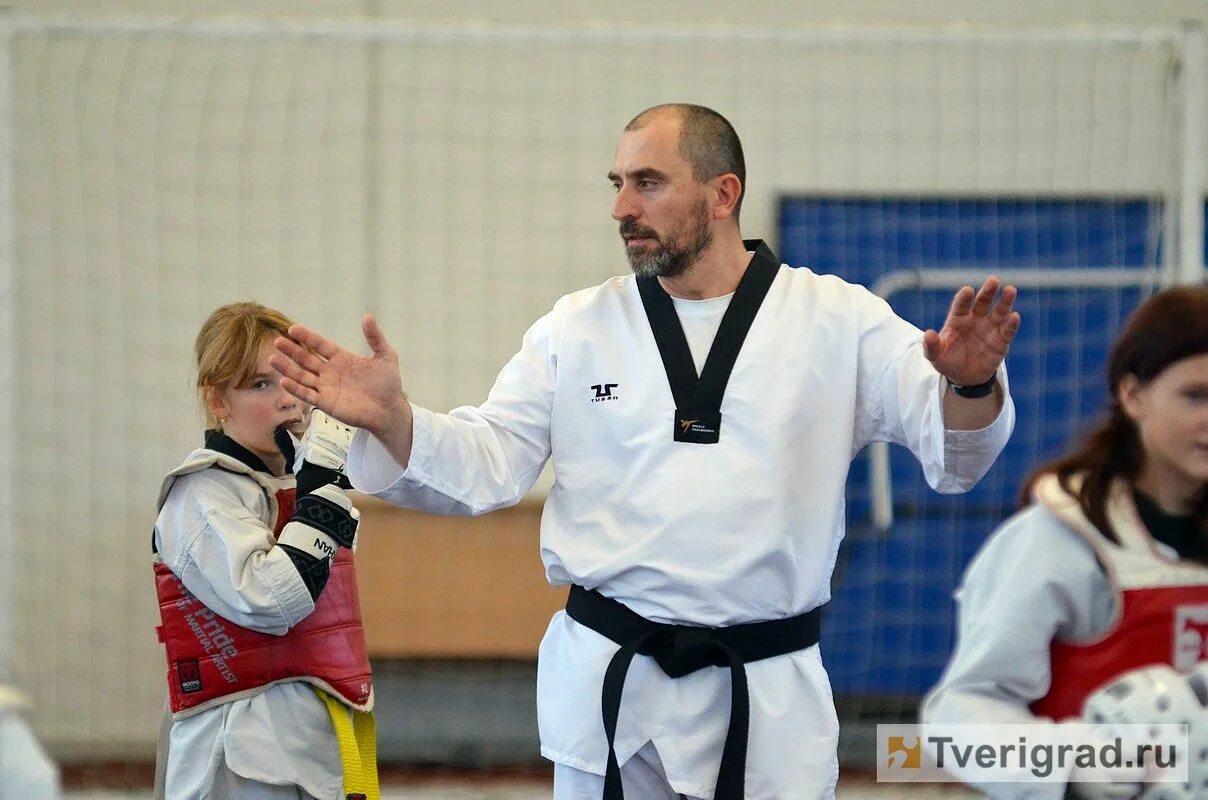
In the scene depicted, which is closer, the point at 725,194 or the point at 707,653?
the point at 707,653

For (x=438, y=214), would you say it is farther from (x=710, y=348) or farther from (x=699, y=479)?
(x=699, y=479)

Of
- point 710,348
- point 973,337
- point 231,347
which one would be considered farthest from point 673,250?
point 231,347

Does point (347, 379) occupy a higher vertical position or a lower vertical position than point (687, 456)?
higher

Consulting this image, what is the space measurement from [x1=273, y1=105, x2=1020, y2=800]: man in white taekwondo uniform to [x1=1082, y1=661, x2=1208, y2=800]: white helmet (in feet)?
2.39

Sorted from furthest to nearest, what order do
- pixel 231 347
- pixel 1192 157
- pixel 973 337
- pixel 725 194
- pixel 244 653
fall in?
pixel 1192 157 → pixel 725 194 → pixel 231 347 → pixel 244 653 → pixel 973 337

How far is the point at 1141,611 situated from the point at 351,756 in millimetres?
1554

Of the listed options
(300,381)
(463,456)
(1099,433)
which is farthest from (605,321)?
(1099,433)

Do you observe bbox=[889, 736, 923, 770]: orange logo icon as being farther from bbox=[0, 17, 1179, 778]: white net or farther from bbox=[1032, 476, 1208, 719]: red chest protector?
bbox=[0, 17, 1179, 778]: white net

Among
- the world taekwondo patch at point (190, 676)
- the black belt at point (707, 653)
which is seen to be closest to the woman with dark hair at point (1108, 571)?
the black belt at point (707, 653)

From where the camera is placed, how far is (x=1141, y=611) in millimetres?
1856

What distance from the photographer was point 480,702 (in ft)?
20.1

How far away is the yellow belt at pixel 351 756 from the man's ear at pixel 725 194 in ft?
4.21

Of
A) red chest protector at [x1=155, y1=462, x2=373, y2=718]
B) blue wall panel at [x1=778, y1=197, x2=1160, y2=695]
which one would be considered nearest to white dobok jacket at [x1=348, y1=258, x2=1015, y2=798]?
red chest protector at [x1=155, y1=462, x2=373, y2=718]

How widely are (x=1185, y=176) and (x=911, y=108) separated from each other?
5.81ft
